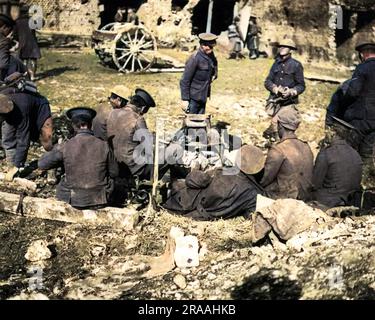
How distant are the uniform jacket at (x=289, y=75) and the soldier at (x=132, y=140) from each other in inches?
119

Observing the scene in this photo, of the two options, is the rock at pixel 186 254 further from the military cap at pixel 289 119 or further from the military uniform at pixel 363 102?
the military uniform at pixel 363 102

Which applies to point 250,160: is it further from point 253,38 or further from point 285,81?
point 253,38

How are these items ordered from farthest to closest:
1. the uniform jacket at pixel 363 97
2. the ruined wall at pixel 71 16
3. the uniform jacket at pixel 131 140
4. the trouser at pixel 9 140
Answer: the ruined wall at pixel 71 16
the uniform jacket at pixel 363 97
the trouser at pixel 9 140
the uniform jacket at pixel 131 140

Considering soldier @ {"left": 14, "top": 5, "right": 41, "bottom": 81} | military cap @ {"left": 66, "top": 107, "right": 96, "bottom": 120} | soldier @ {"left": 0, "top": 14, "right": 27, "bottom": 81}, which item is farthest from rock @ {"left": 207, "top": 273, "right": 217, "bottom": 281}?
soldier @ {"left": 14, "top": 5, "right": 41, "bottom": 81}

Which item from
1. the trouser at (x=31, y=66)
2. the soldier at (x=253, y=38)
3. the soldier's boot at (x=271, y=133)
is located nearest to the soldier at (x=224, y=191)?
the soldier's boot at (x=271, y=133)

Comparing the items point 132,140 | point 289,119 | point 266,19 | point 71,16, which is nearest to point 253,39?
point 266,19

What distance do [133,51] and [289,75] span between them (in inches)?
199

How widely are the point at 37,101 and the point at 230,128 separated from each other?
361 cm

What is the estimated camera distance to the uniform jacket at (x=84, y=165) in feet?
18.8

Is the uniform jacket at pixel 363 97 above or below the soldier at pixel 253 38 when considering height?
above

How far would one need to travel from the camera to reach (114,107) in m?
6.79

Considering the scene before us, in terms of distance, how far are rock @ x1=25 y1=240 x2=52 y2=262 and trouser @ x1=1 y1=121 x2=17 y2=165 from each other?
2209 mm

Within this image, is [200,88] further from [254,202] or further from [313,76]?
[313,76]
